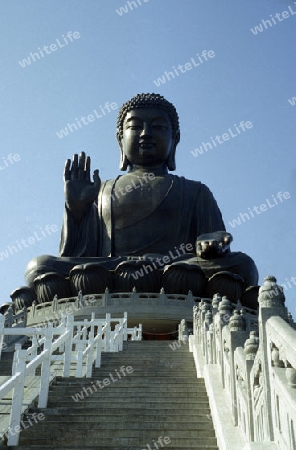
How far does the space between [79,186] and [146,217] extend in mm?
2612

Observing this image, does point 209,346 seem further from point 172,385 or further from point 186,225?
point 186,225

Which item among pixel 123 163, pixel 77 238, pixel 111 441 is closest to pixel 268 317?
pixel 111 441

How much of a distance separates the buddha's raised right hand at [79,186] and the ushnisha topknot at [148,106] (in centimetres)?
351

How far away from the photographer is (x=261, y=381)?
344cm

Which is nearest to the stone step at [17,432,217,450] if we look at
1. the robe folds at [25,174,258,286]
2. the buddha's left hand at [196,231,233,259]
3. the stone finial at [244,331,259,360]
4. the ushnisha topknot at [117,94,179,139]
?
the stone finial at [244,331,259,360]

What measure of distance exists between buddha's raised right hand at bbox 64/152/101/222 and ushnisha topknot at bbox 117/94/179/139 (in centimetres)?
351

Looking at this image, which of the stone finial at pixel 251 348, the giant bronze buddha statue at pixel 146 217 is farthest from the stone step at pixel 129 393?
the giant bronze buddha statue at pixel 146 217

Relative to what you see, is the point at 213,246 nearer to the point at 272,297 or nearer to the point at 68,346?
the point at 68,346

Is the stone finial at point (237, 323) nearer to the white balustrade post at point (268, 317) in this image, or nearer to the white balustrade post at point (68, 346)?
the white balustrade post at point (268, 317)

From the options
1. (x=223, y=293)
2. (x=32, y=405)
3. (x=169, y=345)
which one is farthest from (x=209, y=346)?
(x=223, y=293)

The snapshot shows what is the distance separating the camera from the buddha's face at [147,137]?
20.6 meters

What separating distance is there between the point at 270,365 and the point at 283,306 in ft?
1.56

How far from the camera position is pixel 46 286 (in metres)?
16.7

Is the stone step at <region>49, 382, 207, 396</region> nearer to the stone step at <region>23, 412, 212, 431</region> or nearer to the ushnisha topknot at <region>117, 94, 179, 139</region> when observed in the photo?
the stone step at <region>23, 412, 212, 431</region>
